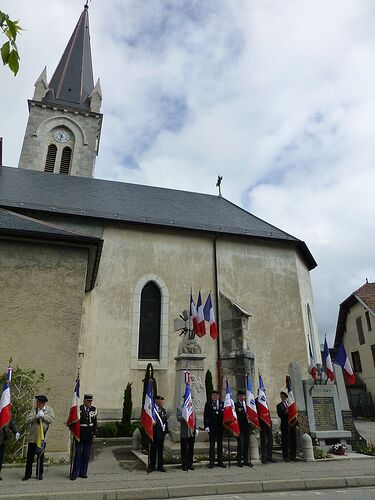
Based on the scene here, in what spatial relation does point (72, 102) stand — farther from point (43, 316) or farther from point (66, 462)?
point (66, 462)

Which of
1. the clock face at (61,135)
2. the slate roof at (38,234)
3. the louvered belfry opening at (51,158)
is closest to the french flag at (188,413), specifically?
the slate roof at (38,234)

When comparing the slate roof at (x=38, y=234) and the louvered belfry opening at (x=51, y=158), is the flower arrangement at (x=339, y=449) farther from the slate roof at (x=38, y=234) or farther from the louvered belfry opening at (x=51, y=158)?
the louvered belfry opening at (x=51, y=158)

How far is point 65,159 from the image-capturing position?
25391 mm

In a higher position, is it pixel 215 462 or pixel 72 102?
pixel 72 102

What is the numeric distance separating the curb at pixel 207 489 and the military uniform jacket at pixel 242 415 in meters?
1.73

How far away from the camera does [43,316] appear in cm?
845

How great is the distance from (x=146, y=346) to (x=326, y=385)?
6.35 meters

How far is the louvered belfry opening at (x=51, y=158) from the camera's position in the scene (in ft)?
79.6

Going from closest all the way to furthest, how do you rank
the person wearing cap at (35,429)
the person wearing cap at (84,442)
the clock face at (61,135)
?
the person wearing cap at (35,429), the person wearing cap at (84,442), the clock face at (61,135)

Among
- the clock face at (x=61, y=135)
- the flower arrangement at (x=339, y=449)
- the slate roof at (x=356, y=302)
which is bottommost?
the flower arrangement at (x=339, y=449)

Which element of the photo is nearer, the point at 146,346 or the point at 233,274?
the point at 146,346

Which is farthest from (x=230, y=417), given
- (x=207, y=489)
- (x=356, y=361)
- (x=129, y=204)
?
(x=356, y=361)

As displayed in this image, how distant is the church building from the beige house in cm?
1066

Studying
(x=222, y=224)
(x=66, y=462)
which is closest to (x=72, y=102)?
(x=222, y=224)
